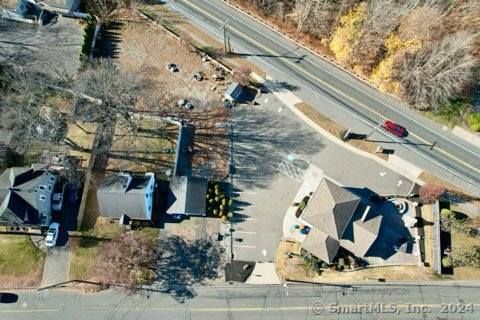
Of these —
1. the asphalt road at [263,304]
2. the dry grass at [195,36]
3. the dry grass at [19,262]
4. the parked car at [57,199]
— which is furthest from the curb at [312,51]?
the dry grass at [19,262]

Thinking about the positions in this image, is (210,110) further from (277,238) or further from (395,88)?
(395,88)

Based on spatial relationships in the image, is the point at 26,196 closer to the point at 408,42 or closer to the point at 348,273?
the point at 348,273


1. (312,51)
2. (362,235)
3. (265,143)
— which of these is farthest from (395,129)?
(265,143)

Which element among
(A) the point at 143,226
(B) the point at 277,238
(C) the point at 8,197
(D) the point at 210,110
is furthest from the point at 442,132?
(C) the point at 8,197

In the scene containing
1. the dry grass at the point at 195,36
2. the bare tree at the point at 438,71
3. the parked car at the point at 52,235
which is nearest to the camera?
the parked car at the point at 52,235

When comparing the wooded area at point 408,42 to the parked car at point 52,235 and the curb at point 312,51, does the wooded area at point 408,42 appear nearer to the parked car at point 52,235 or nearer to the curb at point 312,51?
the curb at point 312,51

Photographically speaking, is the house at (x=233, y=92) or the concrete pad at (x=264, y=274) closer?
the concrete pad at (x=264, y=274)
